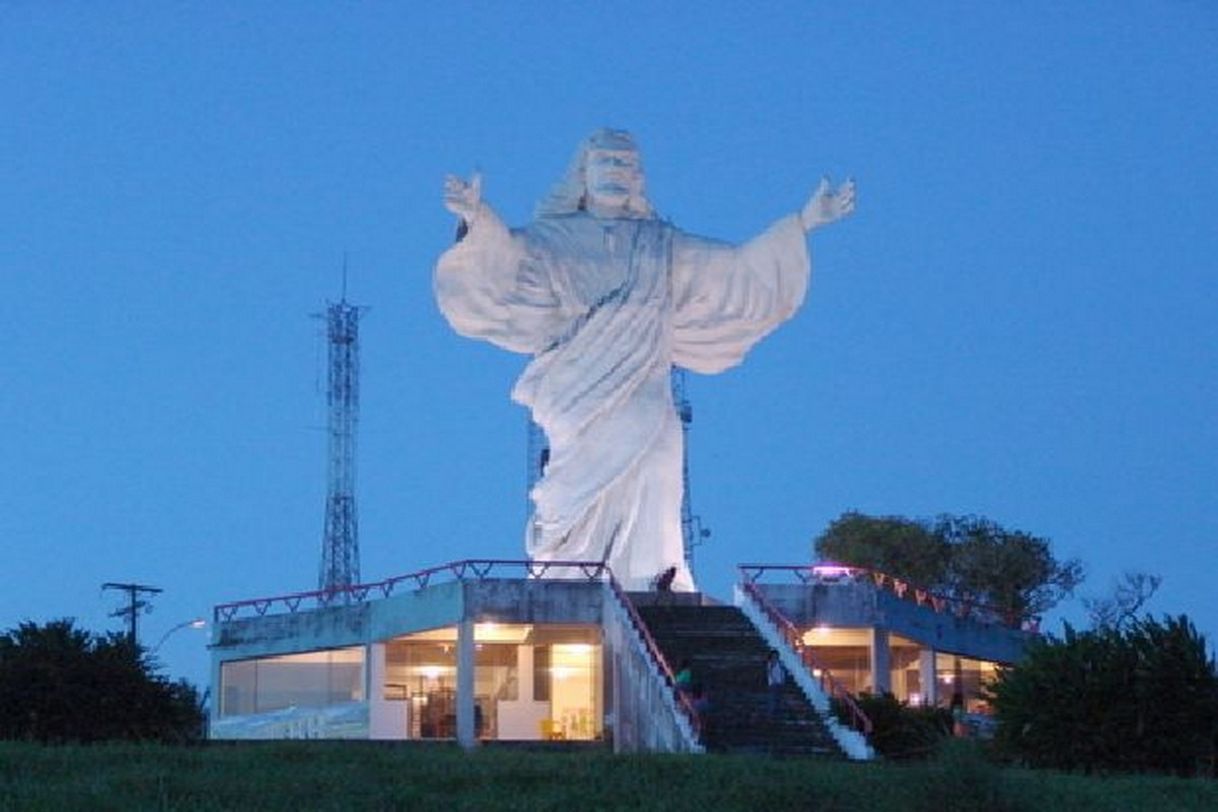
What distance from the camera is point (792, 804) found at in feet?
61.6

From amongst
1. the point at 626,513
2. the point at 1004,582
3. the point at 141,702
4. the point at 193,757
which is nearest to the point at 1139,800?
the point at 193,757

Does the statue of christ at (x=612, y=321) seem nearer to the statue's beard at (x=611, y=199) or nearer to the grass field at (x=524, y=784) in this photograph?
the statue's beard at (x=611, y=199)

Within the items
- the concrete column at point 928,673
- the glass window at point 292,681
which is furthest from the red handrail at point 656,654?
the concrete column at point 928,673

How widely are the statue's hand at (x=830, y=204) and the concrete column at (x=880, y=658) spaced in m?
7.23

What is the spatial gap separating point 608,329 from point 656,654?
27.3 feet

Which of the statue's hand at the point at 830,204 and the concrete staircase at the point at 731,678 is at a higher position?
the statue's hand at the point at 830,204

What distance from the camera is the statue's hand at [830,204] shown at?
37.2 m

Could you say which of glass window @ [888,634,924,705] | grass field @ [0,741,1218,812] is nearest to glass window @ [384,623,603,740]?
glass window @ [888,634,924,705]

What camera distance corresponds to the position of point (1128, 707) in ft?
77.4

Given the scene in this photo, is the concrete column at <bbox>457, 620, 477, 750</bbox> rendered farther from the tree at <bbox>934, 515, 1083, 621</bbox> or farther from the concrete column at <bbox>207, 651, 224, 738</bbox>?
the tree at <bbox>934, 515, 1083, 621</bbox>

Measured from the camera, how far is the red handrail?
2803 centimetres

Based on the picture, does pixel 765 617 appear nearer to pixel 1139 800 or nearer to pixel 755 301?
pixel 755 301

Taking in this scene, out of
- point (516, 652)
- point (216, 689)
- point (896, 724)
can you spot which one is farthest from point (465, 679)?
point (896, 724)

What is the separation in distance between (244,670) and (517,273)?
907cm
